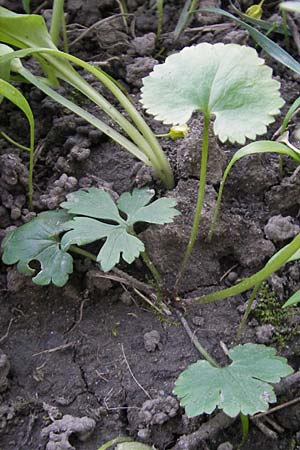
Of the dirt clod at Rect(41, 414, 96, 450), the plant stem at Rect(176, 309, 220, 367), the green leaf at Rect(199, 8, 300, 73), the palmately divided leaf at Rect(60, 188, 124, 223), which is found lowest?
the dirt clod at Rect(41, 414, 96, 450)

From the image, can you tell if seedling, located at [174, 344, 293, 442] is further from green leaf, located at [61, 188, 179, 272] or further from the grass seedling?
the grass seedling

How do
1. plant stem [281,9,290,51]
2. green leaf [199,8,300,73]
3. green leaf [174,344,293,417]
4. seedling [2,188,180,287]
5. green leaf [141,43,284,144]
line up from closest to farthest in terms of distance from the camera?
1. green leaf [174,344,293,417]
2. green leaf [141,43,284,144]
3. seedling [2,188,180,287]
4. green leaf [199,8,300,73]
5. plant stem [281,9,290,51]

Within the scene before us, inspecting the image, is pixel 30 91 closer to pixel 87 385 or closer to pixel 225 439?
pixel 87 385

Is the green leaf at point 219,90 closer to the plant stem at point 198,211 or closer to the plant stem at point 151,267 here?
the plant stem at point 198,211

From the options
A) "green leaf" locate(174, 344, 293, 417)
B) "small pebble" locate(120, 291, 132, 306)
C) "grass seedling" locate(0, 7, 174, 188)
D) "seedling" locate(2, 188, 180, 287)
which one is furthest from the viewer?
"grass seedling" locate(0, 7, 174, 188)

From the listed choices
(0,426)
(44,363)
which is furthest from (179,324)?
(0,426)

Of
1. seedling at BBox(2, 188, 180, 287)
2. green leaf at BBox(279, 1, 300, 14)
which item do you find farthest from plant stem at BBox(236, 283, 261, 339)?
green leaf at BBox(279, 1, 300, 14)

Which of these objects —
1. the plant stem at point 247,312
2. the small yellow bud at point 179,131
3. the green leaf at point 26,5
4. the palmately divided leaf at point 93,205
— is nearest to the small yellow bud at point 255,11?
the small yellow bud at point 179,131
